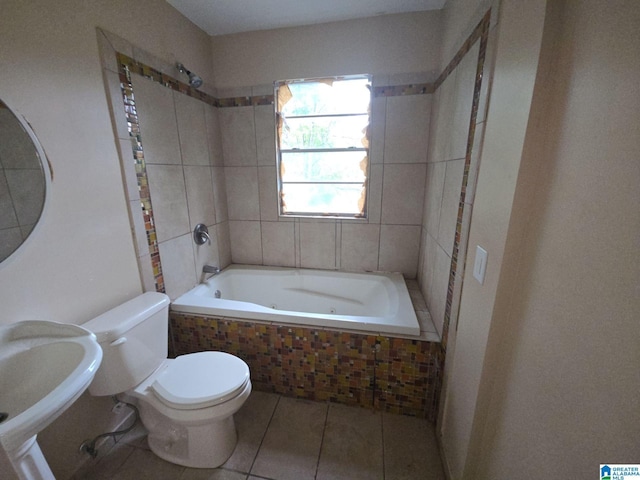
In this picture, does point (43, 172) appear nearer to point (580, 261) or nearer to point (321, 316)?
Result: point (321, 316)

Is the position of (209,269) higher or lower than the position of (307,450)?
higher

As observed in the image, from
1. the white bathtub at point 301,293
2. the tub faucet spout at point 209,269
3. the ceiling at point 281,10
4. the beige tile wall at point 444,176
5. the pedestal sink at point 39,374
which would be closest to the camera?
the pedestal sink at point 39,374

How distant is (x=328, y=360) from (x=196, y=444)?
2.46 ft

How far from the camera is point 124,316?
1204 millimetres

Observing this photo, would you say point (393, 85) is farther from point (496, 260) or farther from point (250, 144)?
point (496, 260)

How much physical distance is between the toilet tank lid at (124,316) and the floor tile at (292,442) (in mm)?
906

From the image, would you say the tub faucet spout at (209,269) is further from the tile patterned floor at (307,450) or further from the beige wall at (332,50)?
the beige wall at (332,50)

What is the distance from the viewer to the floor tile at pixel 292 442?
4.06 ft

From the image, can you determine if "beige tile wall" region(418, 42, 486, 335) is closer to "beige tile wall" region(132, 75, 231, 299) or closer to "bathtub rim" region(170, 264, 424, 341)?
"bathtub rim" region(170, 264, 424, 341)

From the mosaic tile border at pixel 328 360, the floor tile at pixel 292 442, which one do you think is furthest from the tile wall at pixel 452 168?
the floor tile at pixel 292 442

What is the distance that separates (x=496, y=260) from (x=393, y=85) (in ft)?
5.02

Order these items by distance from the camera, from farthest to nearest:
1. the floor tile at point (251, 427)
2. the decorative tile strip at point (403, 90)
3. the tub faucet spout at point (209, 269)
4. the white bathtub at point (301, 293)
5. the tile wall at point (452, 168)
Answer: the tub faucet spout at point (209, 269) < the decorative tile strip at point (403, 90) < the white bathtub at point (301, 293) < the floor tile at point (251, 427) < the tile wall at point (452, 168)

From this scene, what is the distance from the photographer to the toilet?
1119mm

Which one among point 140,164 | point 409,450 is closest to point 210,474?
point 409,450
